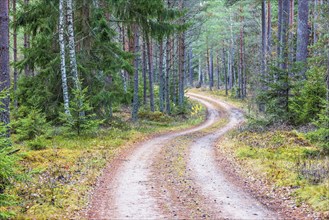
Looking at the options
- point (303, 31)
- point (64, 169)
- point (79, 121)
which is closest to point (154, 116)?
point (79, 121)

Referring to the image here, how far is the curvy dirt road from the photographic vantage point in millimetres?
7863

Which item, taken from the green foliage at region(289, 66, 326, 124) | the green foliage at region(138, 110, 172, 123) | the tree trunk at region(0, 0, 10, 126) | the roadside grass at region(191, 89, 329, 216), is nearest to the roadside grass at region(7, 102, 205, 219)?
the tree trunk at region(0, 0, 10, 126)

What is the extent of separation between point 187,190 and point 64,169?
4482mm

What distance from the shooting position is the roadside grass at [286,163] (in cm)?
862

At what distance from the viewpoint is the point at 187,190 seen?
956 cm

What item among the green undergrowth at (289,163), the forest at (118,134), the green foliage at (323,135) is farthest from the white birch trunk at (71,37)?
the green foliage at (323,135)

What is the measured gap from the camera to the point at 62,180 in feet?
33.9

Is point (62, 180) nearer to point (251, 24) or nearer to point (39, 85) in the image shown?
point (39, 85)

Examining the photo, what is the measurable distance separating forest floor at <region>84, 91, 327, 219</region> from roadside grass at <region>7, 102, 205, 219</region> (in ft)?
1.55

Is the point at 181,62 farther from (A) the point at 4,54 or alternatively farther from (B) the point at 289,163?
(A) the point at 4,54

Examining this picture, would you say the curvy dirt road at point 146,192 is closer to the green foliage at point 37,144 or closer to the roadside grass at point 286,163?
the roadside grass at point 286,163

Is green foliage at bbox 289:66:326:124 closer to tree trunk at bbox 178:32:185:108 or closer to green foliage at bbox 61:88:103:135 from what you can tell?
green foliage at bbox 61:88:103:135

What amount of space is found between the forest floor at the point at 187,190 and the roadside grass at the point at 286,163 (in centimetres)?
11

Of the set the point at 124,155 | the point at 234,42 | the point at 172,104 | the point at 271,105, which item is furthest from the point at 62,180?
the point at 234,42
